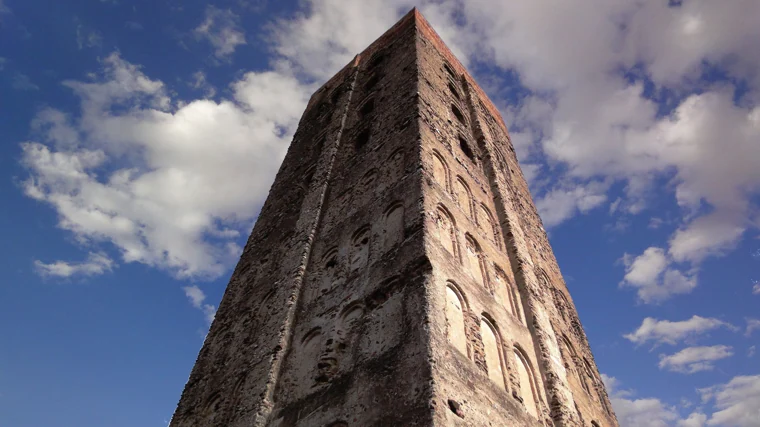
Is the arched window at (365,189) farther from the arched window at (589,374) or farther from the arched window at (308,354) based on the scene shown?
the arched window at (589,374)

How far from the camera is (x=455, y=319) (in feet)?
26.0

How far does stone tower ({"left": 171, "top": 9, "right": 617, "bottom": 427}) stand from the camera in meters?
7.10

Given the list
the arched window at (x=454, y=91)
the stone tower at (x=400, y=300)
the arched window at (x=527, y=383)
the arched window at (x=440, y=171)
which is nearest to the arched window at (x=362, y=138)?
the stone tower at (x=400, y=300)

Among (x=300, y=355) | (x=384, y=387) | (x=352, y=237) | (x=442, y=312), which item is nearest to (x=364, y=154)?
(x=352, y=237)

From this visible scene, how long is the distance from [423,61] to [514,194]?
507 cm

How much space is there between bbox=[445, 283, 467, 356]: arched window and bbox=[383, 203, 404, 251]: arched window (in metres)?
1.38

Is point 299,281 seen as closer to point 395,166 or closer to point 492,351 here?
Result: point 395,166

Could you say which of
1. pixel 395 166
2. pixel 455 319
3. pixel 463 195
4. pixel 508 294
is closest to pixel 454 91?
pixel 463 195

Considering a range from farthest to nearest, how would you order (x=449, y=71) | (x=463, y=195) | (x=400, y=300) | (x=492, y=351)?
(x=449, y=71), (x=463, y=195), (x=492, y=351), (x=400, y=300)

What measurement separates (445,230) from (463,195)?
265 centimetres

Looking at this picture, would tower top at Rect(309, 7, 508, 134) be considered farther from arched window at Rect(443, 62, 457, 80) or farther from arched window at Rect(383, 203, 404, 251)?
arched window at Rect(383, 203, 404, 251)

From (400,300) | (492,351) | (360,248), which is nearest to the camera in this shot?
(400,300)

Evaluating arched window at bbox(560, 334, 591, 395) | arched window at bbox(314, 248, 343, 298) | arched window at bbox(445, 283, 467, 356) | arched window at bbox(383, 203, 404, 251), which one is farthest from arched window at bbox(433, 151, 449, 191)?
arched window at bbox(560, 334, 591, 395)

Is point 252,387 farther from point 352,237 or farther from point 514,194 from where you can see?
point 514,194
